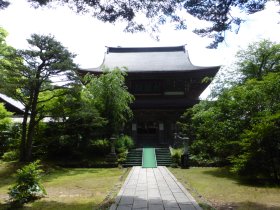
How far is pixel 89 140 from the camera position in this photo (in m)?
22.0

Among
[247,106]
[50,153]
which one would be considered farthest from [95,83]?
[247,106]

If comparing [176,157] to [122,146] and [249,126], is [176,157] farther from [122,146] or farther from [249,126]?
[249,126]

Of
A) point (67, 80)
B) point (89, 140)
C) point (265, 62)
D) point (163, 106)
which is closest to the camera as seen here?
point (67, 80)

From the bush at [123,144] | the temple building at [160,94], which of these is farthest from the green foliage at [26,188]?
the temple building at [160,94]

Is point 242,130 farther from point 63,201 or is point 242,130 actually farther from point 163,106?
point 163,106

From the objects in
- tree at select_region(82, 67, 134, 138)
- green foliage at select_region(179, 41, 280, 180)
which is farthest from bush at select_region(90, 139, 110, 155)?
green foliage at select_region(179, 41, 280, 180)

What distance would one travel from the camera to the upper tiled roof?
29072mm

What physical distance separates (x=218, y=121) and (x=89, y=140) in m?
9.96

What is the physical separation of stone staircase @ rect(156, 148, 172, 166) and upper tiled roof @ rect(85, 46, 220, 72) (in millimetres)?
8218

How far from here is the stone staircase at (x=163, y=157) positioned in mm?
20219

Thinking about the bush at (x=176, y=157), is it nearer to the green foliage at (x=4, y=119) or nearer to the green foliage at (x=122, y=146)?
the green foliage at (x=122, y=146)

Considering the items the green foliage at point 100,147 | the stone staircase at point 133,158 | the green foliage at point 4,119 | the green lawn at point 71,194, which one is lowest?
the green lawn at point 71,194

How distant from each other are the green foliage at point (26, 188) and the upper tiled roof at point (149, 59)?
19.5 m

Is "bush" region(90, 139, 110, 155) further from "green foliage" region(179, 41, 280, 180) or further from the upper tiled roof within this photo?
the upper tiled roof
